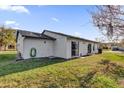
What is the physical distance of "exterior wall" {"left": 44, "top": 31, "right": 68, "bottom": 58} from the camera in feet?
37.2

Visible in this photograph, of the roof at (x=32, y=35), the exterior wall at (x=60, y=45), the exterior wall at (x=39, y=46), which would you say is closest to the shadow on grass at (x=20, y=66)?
the exterior wall at (x=39, y=46)

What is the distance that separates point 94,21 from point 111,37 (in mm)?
721

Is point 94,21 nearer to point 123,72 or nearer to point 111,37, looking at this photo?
point 111,37

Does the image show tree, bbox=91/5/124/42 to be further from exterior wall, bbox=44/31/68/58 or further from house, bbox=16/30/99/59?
exterior wall, bbox=44/31/68/58

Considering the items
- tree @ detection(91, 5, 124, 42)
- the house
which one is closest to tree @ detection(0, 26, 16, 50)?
the house

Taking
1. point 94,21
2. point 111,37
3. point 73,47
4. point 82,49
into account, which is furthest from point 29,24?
point 82,49

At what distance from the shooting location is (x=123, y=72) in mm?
7770

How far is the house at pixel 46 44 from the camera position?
1032 centimetres

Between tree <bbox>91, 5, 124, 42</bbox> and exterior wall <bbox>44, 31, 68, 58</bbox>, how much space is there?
5.02 metres

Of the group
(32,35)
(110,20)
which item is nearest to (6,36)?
(32,35)

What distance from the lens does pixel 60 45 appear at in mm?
11570

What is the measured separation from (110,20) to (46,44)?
5753 millimetres
